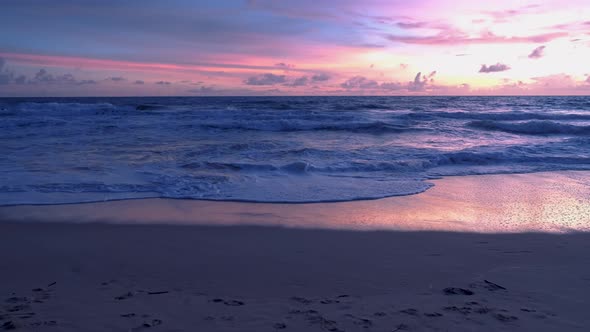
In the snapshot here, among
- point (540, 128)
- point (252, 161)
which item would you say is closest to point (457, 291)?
point (252, 161)

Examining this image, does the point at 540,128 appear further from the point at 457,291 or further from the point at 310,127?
the point at 457,291

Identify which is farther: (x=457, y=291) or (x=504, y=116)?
(x=504, y=116)

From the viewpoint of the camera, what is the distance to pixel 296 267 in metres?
4.61

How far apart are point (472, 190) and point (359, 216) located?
3.19 m

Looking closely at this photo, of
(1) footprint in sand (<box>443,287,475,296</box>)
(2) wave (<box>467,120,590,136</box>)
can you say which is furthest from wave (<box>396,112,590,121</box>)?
(1) footprint in sand (<box>443,287,475,296</box>)

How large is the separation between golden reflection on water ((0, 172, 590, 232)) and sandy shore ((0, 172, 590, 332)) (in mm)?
32

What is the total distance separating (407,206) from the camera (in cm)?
722

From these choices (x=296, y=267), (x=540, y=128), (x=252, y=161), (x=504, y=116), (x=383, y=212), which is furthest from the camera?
(x=504, y=116)

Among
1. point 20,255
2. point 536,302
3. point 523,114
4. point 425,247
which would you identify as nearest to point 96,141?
point 20,255

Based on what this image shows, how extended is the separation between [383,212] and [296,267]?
2.65 metres

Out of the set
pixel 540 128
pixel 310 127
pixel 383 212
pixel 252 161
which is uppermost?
pixel 540 128

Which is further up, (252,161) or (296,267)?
(252,161)

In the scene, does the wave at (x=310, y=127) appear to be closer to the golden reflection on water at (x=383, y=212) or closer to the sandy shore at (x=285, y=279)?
the golden reflection on water at (x=383, y=212)

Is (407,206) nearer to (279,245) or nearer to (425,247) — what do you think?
(425,247)
